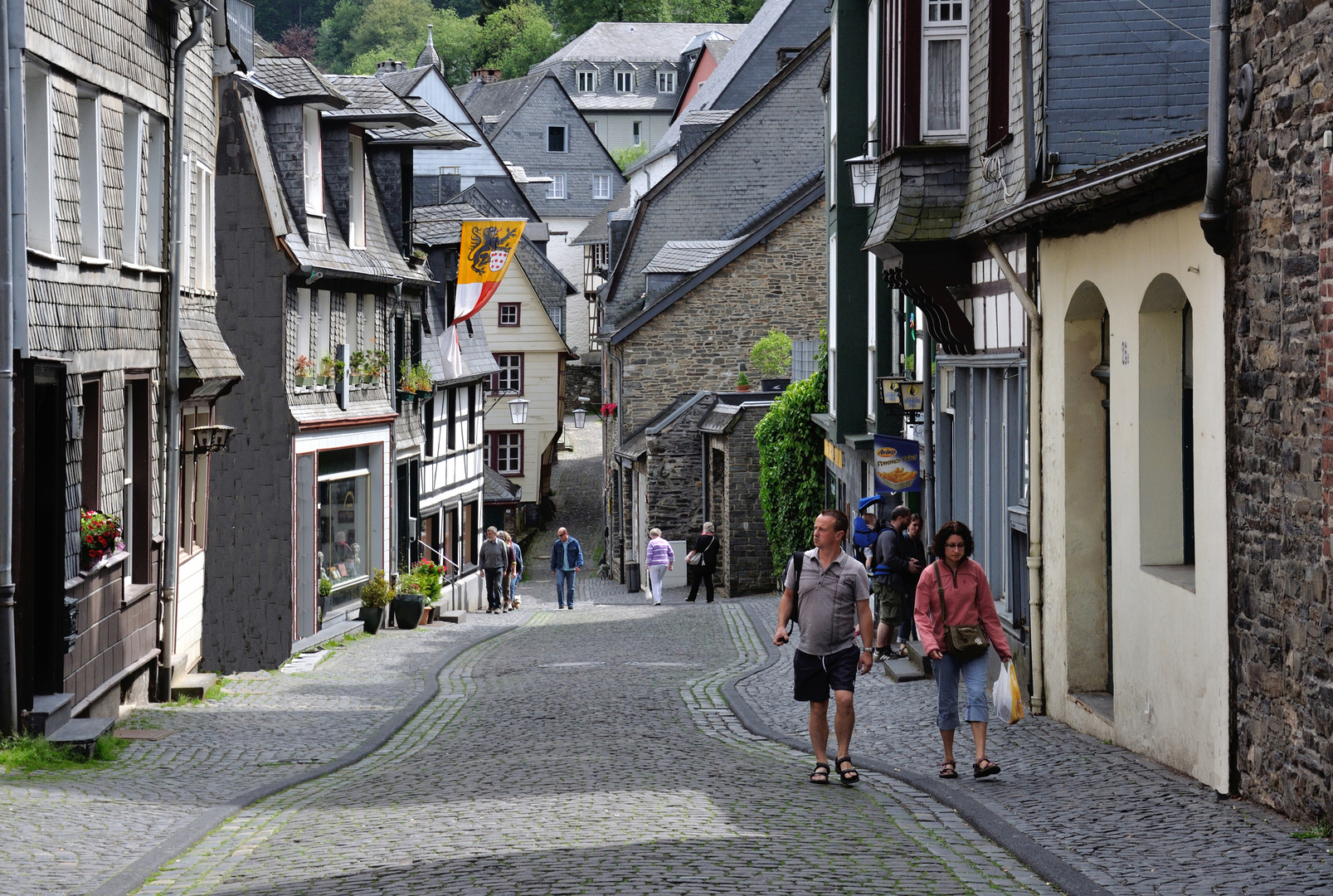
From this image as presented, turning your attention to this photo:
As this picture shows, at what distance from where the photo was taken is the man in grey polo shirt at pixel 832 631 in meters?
9.77

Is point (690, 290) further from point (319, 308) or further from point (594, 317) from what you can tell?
point (594, 317)

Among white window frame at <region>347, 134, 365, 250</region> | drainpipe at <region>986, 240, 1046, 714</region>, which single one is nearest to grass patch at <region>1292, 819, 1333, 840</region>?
drainpipe at <region>986, 240, 1046, 714</region>

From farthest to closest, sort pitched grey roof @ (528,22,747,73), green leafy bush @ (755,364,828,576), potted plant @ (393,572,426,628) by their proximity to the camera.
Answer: pitched grey roof @ (528,22,747,73), green leafy bush @ (755,364,828,576), potted plant @ (393,572,426,628)

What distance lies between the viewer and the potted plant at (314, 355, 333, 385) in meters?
24.3

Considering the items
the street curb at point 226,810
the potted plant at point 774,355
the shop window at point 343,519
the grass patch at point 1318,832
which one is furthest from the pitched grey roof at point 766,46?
the grass patch at point 1318,832

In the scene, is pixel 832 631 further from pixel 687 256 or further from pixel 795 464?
pixel 687 256

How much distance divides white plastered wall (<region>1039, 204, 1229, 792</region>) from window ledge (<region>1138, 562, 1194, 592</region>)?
0.04m

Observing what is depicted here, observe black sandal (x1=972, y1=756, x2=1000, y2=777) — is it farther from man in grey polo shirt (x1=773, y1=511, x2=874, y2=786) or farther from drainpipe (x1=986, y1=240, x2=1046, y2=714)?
drainpipe (x1=986, y1=240, x2=1046, y2=714)

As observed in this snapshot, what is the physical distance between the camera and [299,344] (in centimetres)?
2353

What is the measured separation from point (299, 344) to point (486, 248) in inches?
246

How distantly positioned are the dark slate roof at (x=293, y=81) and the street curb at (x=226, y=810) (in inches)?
398

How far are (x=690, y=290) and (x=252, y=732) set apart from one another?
25250 millimetres

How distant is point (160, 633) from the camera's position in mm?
15258

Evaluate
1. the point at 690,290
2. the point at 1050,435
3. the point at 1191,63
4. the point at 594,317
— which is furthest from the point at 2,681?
the point at 594,317
